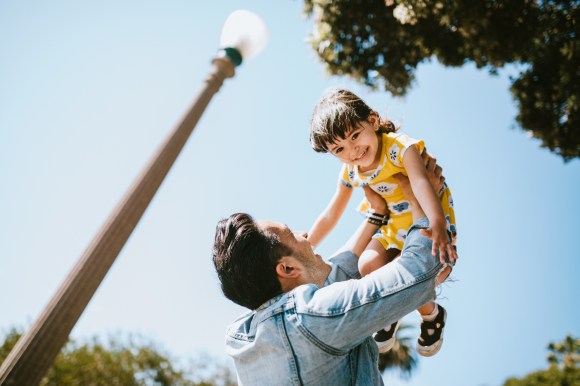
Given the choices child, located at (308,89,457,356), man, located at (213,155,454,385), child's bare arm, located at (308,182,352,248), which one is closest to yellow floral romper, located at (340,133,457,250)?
child, located at (308,89,457,356)

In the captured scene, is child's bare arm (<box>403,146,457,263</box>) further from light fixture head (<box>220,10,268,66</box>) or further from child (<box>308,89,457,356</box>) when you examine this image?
light fixture head (<box>220,10,268,66</box>)

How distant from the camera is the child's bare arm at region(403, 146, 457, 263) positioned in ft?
6.20

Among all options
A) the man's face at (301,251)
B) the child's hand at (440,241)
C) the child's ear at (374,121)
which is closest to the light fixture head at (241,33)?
the child's ear at (374,121)

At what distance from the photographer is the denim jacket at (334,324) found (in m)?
1.64

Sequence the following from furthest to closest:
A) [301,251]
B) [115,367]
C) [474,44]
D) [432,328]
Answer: [115,367], [474,44], [432,328], [301,251]

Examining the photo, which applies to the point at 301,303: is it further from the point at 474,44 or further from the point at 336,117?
the point at 474,44

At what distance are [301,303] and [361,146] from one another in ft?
5.31

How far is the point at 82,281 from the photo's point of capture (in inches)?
96.0

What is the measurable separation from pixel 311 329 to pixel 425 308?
5.07ft

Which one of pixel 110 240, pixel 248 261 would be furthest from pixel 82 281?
pixel 248 261

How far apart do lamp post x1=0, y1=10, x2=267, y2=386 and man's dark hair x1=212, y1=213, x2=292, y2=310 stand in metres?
0.96

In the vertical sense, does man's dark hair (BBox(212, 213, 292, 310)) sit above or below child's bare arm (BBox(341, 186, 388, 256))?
below

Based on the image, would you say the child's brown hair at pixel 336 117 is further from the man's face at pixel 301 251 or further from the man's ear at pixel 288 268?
the man's ear at pixel 288 268

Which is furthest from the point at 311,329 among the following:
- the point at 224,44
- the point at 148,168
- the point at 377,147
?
the point at 224,44
